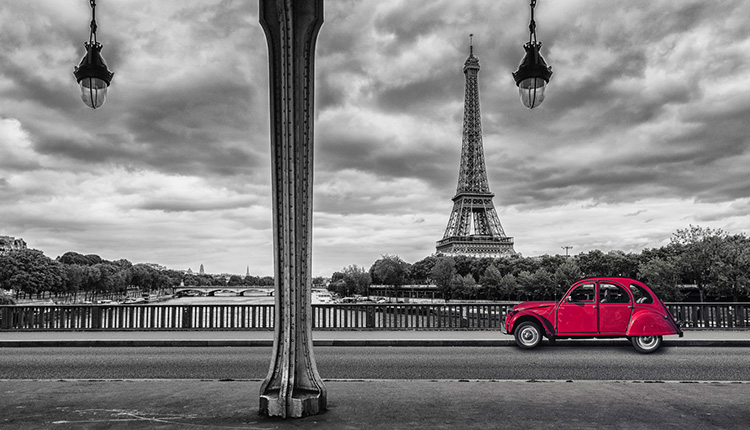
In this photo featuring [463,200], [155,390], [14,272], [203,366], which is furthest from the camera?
[463,200]

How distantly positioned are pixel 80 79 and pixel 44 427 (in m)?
4.55

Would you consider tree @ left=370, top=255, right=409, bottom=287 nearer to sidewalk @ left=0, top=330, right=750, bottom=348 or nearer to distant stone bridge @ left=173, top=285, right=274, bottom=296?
distant stone bridge @ left=173, top=285, right=274, bottom=296

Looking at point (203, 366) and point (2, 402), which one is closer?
point (2, 402)

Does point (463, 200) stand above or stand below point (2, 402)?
above

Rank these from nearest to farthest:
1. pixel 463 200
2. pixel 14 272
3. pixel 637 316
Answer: pixel 637 316, pixel 14 272, pixel 463 200

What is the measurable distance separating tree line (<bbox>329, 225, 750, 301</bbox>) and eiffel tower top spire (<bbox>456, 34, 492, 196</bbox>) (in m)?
13.8

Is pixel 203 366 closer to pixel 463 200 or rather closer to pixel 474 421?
pixel 474 421

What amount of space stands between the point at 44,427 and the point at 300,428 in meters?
2.45

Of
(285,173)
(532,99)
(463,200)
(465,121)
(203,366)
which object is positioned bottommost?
(203,366)

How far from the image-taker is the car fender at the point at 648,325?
12.4 metres

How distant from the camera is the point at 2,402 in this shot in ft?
23.1

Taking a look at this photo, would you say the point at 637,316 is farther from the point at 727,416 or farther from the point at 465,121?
the point at 465,121

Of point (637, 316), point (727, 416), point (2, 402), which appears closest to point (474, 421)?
point (727, 416)

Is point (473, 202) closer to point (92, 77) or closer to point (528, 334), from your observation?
point (528, 334)
